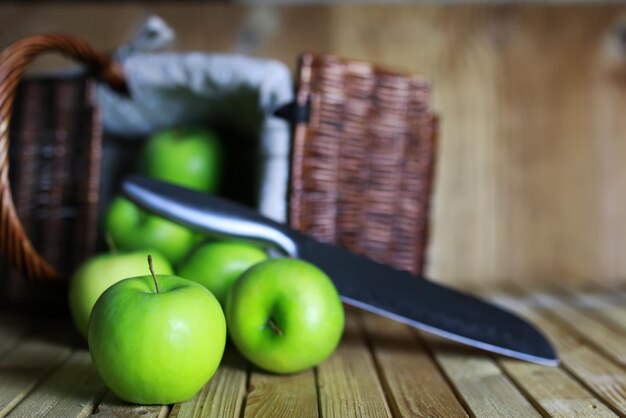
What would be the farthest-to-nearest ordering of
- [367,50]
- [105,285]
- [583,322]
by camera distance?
[367,50]
[583,322]
[105,285]

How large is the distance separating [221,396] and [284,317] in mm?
83

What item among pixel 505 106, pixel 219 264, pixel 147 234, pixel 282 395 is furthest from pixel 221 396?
pixel 505 106

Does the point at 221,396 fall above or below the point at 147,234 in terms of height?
below

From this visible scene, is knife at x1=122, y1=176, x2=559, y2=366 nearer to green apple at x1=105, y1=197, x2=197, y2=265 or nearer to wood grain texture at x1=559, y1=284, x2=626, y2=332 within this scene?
green apple at x1=105, y1=197, x2=197, y2=265

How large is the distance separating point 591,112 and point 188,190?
2.44ft

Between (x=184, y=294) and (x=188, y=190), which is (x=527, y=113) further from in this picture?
(x=184, y=294)

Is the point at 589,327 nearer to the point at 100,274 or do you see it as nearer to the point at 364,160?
the point at 364,160

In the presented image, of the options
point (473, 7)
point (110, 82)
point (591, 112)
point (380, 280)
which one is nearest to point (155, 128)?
point (110, 82)

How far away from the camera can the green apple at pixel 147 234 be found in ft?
2.50

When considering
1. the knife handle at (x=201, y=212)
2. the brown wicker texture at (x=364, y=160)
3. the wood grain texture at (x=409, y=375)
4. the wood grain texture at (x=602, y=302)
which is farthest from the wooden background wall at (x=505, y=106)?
the knife handle at (x=201, y=212)

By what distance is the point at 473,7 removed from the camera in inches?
43.1

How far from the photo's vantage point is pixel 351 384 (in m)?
0.58

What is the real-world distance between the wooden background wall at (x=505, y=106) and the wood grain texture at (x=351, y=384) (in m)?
0.44

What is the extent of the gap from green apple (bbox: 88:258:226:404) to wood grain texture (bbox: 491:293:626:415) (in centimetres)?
29
